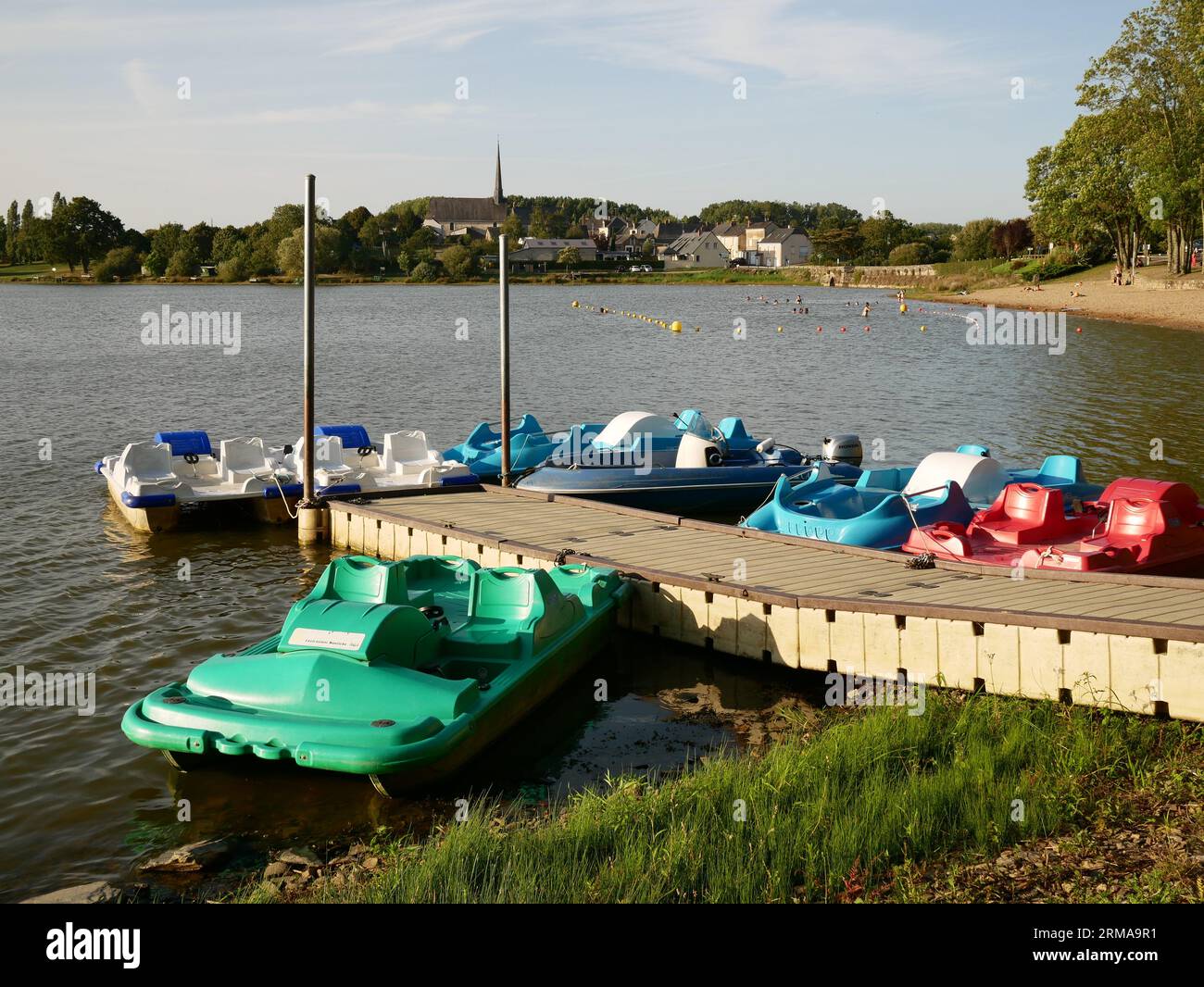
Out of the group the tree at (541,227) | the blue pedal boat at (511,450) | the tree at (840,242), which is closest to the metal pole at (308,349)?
the blue pedal boat at (511,450)

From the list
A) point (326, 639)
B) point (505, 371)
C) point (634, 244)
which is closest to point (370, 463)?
point (505, 371)

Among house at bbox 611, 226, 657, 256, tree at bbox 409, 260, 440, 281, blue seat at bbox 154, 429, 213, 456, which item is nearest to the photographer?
blue seat at bbox 154, 429, 213, 456

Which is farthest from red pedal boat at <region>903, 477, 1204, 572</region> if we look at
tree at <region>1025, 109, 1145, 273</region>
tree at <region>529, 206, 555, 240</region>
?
tree at <region>529, 206, 555, 240</region>

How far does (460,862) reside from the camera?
6.80 m

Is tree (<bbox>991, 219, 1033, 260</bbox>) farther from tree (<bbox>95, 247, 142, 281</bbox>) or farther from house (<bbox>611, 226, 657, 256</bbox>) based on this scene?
tree (<bbox>95, 247, 142, 281</bbox>)

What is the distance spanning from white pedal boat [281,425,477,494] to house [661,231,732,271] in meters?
158

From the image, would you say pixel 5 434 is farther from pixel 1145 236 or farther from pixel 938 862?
pixel 1145 236

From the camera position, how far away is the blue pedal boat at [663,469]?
61.7 feet

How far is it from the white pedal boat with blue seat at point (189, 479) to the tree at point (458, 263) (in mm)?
125335

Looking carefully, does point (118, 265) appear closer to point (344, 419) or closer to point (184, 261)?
point (184, 261)

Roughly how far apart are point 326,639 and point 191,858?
6.30 ft

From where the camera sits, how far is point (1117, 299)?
69.7 meters

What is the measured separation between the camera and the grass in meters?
6.52

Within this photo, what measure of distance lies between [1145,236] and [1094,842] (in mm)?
89038
